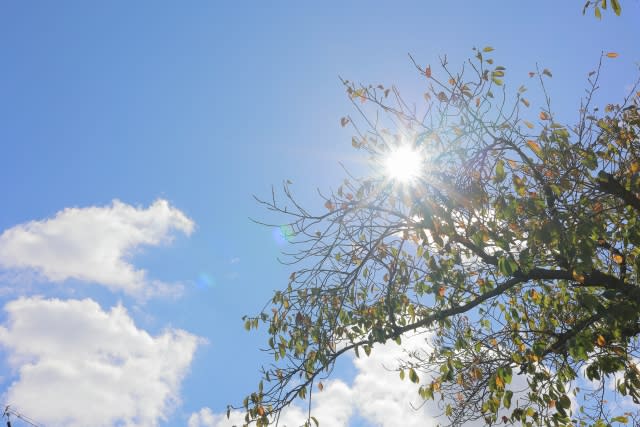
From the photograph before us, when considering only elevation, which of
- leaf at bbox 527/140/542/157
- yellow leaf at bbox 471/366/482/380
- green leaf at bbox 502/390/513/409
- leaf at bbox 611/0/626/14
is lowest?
green leaf at bbox 502/390/513/409

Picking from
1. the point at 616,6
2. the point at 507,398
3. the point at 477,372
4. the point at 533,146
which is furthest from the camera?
the point at 477,372

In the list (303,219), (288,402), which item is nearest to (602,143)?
(303,219)

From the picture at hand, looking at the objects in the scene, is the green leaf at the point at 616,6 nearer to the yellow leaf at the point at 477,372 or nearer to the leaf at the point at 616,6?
the leaf at the point at 616,6

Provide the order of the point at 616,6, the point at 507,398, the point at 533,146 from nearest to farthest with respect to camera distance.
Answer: the point at 616,6
the point at 507,398
the point at 533,146

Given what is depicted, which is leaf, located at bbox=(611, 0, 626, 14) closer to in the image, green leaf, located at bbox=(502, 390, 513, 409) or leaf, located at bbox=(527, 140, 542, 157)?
leaf, located at bbox=(527, 140, 542, 157)

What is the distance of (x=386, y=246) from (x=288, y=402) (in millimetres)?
2875

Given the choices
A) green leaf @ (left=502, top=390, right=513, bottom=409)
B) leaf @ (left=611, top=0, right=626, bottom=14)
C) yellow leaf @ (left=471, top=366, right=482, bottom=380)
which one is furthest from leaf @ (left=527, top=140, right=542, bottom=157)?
yellow leaf @ (left=471, top=366, right=482, bottom=380)

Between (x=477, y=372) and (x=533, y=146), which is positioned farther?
(x=477, y=372)

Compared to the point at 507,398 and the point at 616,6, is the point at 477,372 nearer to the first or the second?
the point at 507,398

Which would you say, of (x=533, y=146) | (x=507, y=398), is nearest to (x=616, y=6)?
(x=533, y=146)

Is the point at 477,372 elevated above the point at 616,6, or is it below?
below

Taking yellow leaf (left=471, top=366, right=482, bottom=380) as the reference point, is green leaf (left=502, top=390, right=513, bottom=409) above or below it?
below

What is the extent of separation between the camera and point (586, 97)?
7.52m

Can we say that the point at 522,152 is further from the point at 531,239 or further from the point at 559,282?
the point at 559,282
